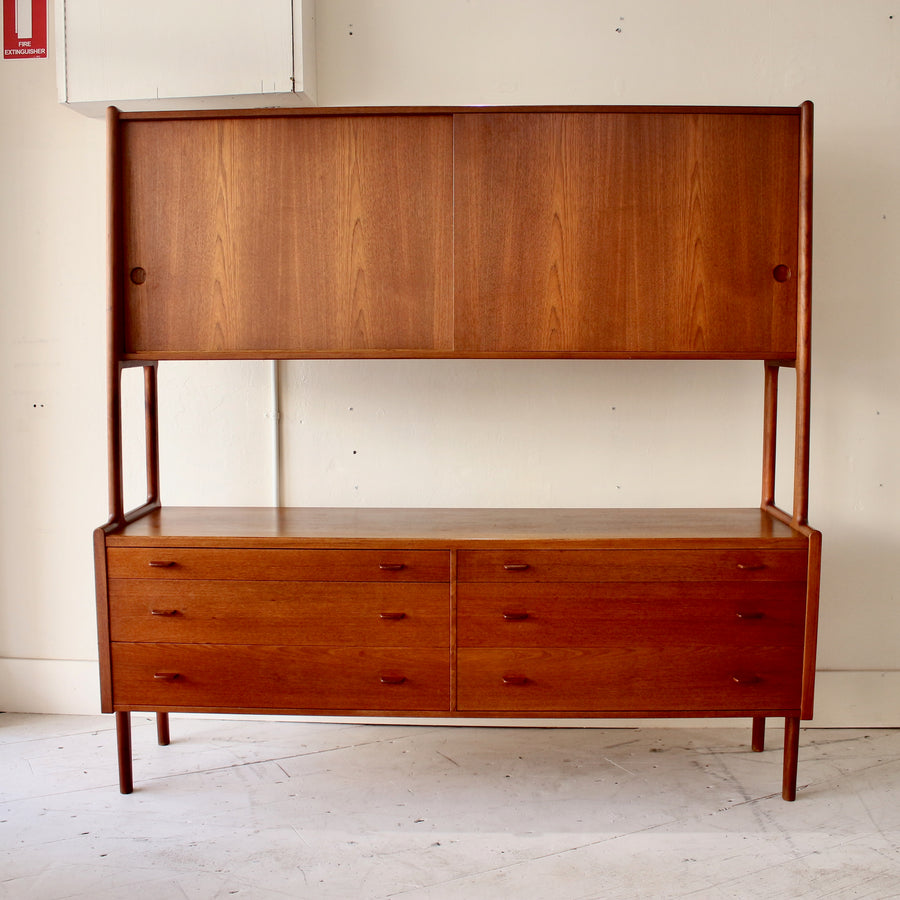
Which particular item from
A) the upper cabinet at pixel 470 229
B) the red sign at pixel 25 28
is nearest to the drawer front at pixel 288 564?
the upper cabinet at pixel 470 229

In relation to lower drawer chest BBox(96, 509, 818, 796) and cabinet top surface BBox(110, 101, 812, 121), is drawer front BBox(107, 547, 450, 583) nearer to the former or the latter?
lower drawer chest BBox(96, 509, 818, 796)

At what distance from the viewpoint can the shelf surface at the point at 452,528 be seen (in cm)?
224

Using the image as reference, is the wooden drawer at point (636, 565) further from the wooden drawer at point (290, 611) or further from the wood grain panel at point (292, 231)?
the wood grain panel at point (292, 231)

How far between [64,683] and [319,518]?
1.08 meters

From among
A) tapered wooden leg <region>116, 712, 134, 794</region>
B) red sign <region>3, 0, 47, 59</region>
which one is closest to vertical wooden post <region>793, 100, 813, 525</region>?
tapered wooden leg <region>116, 712, 134, 794</region>

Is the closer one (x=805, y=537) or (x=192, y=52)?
(x=805, y=537)

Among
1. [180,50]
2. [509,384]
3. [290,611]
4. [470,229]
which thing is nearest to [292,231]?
[470,229]

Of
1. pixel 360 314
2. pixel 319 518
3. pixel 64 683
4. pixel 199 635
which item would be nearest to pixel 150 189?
pixel 360 314

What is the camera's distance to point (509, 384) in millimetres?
2742

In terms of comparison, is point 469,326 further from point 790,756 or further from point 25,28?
point 25,28

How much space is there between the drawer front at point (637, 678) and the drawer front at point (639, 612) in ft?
0.11

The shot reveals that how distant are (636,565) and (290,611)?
0.87 m

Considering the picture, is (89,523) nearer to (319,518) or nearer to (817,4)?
(319,518)

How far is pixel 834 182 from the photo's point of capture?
8.66 feet
